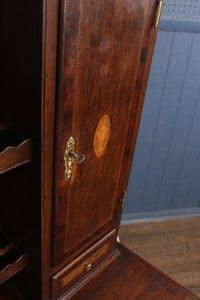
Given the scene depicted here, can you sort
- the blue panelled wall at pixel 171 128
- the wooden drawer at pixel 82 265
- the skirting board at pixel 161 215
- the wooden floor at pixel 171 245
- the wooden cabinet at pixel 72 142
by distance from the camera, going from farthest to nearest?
the skirting board at pixel 161 215 → the wooden floor at pixel 171 245 → the blue panelled wall at pixel 171 128 → the wooden drawer at pixel 82 265 → the wooden cabinet at pixel 72 142

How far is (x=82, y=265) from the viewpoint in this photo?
953 mm

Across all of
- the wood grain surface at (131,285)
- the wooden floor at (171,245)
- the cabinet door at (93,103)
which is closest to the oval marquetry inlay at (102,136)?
the cabinet door at (93,103)

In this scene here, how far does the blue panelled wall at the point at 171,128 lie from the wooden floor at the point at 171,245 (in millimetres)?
82

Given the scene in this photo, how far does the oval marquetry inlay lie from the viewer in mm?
746

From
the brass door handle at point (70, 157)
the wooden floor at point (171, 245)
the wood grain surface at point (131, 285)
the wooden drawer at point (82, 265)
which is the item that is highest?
the brass door handle at point (70, 157)

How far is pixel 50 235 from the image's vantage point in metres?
0.77

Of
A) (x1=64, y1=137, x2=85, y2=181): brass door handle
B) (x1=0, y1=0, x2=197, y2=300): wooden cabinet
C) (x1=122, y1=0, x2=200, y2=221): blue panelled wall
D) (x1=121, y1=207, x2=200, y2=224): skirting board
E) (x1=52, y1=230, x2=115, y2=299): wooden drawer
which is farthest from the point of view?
(x1=121, y1=207, x2=200, y2=224): skirting board

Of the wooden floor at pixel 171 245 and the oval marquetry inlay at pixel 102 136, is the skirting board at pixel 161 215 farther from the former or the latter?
the oval marquetry inlay at pixel 102 136

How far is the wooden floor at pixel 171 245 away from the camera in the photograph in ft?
5.32

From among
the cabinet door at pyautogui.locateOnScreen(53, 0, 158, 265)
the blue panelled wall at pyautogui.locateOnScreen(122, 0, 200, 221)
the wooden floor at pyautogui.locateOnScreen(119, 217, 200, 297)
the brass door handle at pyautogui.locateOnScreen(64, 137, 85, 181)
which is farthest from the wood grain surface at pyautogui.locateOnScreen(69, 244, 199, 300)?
the blue panelled wall at pyautogui.locateOnScreen(122, 0, 200, 221)
